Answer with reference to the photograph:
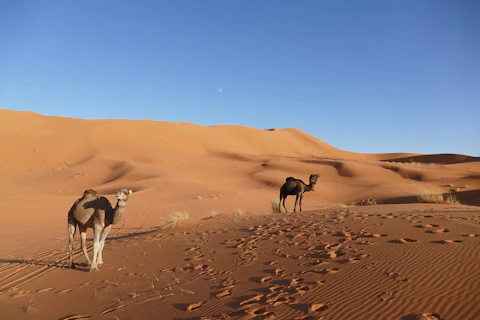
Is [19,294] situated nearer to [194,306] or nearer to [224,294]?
[194,306]

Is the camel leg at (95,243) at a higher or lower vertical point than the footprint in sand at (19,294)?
higher

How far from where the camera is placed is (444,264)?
195 inches

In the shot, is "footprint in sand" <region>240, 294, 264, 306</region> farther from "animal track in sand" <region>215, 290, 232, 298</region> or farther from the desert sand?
"animal track in sand" <region>215, 290, 232, 298</region>

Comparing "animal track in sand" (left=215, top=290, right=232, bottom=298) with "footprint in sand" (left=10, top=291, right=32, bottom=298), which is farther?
"footprint in sand" (left=10, top=291, right=32, bottom=298)

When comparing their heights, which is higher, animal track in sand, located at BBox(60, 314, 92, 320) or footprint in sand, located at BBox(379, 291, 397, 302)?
footprint in sand, located at BBox(379, 291, 397, 302)

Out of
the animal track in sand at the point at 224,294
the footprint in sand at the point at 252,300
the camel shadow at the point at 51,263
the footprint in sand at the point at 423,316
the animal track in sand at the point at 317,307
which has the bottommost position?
the camel shadow at the point at 51,263

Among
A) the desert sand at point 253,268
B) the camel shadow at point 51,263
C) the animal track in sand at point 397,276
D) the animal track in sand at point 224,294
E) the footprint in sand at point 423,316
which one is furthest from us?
the camel shadow at point 51,263

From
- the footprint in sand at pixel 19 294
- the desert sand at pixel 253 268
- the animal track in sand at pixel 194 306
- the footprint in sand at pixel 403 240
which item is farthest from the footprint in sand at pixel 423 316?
→ the footprint in sand at pixel 19 294

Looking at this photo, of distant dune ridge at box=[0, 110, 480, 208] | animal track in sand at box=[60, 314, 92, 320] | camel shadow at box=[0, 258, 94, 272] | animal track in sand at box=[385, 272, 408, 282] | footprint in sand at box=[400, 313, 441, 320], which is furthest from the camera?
distant dune ridge at box=[0, 110, 480, 208]

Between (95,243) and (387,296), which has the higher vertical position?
(387,296)

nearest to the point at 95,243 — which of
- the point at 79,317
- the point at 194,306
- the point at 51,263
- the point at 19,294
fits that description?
the point at 19,294

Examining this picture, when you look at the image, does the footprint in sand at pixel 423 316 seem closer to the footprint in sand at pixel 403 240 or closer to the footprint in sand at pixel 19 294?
the footprint in sand at pixel 403 240

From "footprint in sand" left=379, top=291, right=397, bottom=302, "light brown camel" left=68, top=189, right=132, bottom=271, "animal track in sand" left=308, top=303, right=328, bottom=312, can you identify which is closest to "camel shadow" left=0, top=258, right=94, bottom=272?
"light brown camel" left=68, top=189, right=132, bottom=271

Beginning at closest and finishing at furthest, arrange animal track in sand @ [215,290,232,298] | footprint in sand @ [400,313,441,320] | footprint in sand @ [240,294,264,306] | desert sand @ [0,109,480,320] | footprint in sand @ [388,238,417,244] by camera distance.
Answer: footprint in sand @ [400,313,441,320] → desert sand @ [0,109,480,320] → footprint in sand @ [240,294,264,306] → animal track in sand @ [215,290,232,298] → footprint in sand @ [388,238,417,244]
